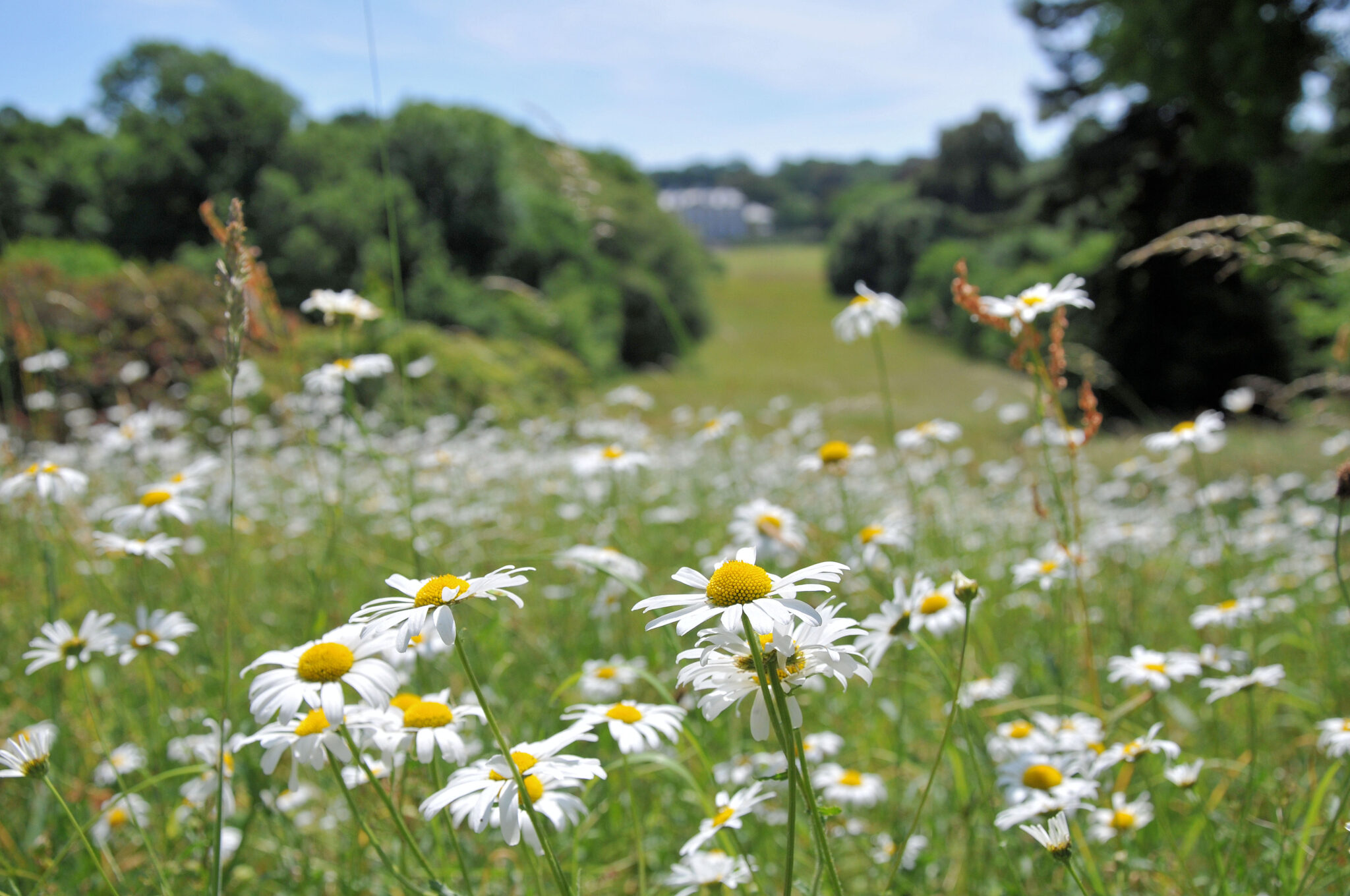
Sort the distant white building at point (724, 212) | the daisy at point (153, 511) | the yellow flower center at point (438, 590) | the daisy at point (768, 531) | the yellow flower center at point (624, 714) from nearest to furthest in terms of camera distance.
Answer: the yellow flower center at point (438, 590), the yellow flower center at point (624, 714), the daisy at point (153, 511), the daisy at point (768, 531), the distant white building at point (724, 212)

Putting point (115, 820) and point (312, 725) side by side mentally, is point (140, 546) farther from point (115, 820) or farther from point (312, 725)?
point (312, 725)

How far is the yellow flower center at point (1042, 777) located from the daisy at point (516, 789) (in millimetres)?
748

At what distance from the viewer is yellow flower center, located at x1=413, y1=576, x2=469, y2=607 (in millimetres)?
846

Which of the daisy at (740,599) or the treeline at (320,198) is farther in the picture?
the treeline at (320,198)

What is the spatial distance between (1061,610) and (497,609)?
1.80 m

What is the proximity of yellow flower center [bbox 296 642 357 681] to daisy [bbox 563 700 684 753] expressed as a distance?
0.29 meters

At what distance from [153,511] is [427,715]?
117 centimetres

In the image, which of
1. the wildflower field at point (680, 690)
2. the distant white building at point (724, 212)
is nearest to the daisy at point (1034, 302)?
the wildflower field at point (680, 690)

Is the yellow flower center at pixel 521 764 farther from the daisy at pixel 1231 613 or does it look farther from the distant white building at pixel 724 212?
the distant white building at pixel 724 212

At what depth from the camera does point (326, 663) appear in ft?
3.19

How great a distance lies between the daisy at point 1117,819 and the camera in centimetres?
146

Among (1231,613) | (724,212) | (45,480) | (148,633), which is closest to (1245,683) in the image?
(1231,613)

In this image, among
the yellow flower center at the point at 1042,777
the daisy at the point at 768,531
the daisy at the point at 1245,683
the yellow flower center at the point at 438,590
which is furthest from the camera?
the daisy at the point at 768,531

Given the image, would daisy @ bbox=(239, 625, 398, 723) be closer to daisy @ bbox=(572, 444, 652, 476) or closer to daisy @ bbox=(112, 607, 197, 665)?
daisy @ bbox=(112, 607, 197, 665)
